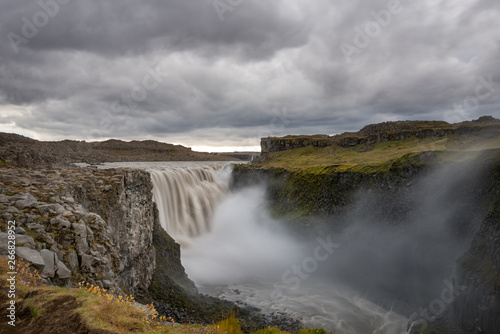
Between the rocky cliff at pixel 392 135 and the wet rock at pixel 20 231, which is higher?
the rocky cliff at pixel 392 135

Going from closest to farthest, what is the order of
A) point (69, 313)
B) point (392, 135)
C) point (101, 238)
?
point (69, 313), point (101, 238), point (392, 135)

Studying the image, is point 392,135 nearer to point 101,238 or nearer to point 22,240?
point 101,238

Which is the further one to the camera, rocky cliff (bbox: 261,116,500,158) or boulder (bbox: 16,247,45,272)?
rocky cliff (bbox: 261,116,500,158)

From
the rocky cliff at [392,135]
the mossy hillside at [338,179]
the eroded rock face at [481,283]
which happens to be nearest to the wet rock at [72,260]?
the eroded rock face at [481,283]

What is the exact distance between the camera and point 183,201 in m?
53.8

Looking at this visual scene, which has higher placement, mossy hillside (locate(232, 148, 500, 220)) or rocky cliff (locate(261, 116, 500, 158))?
rocky cliff (locate(261, 116, 500, 158))

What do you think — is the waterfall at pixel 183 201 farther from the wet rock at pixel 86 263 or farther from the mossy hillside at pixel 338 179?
the wet rock at pixel 86 263

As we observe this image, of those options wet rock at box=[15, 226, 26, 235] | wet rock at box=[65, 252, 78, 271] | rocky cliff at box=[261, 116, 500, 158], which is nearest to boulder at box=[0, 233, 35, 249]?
wet rock at box=[15, 226, 26, 235]

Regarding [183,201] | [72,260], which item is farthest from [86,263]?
[183,201]

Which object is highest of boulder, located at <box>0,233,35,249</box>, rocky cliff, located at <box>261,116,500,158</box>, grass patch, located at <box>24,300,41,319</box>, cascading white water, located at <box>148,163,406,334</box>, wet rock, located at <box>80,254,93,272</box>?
rocky cliff, located at <box>261,116,500,158</box>

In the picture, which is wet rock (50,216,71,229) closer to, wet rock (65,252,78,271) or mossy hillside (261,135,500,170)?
wet rock (65,252,78,271)

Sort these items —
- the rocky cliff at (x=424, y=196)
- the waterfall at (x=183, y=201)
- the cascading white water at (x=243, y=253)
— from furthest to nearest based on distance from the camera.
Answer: the waterfall at (x=183, y=201) → the cascading white water at (x=243, y=253) → the rocky cliff at (x=424, y=196)

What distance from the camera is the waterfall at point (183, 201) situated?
4725 centimetres

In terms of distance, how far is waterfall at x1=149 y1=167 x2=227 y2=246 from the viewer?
47.2 metres
